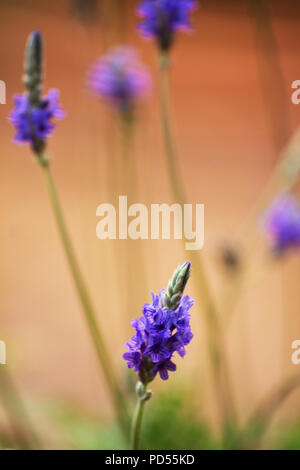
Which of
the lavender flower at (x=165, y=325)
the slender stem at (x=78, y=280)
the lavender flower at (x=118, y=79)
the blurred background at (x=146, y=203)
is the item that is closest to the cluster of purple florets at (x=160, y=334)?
the lavender flower at (x=165, y=325)

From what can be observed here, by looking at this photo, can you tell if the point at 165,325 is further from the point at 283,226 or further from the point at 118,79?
the point at 118,79

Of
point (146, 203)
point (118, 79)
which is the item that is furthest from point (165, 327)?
point (146, 203)

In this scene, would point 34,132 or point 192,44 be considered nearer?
point 34,132

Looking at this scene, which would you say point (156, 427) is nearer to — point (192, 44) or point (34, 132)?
point (34, 132)

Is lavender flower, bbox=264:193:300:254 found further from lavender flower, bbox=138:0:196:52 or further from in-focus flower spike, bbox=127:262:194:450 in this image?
in-focus flower spike, bbox=127:262:194:450

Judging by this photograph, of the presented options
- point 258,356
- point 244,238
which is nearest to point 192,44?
point 258,356

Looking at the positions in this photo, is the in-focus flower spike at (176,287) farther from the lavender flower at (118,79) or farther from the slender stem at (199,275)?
the lavender flower at (118,79)
